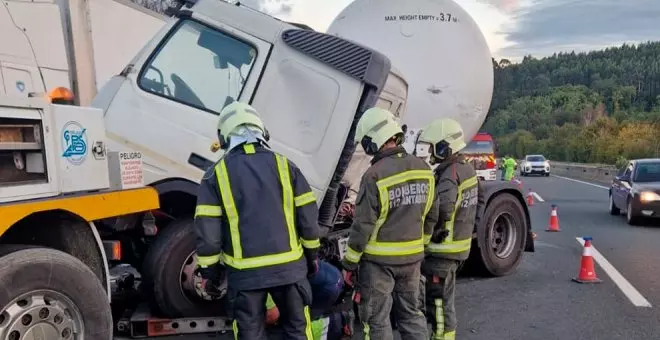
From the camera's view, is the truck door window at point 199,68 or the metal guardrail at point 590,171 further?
the metal guardrail at point 590,171

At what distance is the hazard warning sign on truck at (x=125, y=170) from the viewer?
15.9 ft

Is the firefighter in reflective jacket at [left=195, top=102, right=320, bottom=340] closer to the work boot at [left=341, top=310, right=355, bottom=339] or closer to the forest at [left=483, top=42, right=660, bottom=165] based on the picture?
the work boot at [left=341, top=310, right=355, bottom=339]

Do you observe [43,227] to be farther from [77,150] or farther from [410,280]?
[410,280]

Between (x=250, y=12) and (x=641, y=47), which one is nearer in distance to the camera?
(x=250, y=12)

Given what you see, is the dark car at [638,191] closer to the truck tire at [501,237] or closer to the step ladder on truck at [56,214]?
the truck tire at [501,237]

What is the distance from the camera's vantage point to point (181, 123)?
18.5 ft

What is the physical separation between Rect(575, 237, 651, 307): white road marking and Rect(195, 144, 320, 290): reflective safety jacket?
4695 millimetres

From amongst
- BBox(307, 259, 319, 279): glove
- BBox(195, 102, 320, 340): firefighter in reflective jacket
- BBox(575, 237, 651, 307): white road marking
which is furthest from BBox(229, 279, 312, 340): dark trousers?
BBox(575, 237, 651, 307): white road marking

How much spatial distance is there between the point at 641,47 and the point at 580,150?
328 feet

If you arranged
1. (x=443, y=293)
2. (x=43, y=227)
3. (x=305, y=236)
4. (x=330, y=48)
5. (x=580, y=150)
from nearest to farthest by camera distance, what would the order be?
(x=305, y=236)
(x=43, y=227)
(x=443, y=293)
(x=330, y=48)
(x=580, y=150)

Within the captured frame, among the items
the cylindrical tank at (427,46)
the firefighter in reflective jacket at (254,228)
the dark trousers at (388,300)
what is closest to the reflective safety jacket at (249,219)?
the firefighter in reflective jacket at (254,228)

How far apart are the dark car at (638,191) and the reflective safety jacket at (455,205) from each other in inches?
392

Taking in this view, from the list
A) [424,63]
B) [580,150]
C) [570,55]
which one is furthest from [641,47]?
[424,63]

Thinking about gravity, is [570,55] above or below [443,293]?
above
